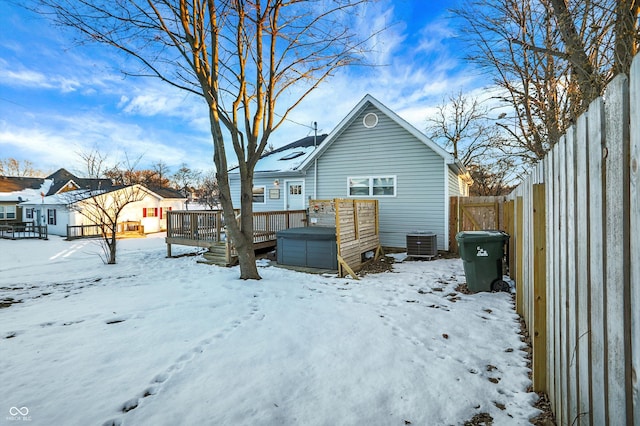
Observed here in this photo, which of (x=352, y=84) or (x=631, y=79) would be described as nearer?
(x=631, y=79)

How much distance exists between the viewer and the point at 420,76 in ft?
34.4

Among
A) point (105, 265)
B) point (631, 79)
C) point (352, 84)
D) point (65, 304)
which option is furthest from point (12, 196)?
point (631, 79)

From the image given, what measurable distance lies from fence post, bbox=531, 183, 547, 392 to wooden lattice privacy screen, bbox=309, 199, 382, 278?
177 inches

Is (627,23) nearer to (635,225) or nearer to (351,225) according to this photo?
(635,225)

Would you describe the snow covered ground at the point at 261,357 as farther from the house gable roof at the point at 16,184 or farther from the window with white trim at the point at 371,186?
the house gable roof at the point at 16,184

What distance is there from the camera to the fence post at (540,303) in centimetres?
244

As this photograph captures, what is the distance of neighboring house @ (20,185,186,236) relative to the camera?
20.0 metres

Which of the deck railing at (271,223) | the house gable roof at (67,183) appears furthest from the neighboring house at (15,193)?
the deck railing at (271,223)

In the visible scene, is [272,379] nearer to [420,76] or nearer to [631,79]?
[631,79]

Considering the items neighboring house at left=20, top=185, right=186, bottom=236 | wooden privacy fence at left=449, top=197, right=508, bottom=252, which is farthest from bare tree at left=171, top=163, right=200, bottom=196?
wooden privacy fence at left=449, top=197, right=508, bottom=252

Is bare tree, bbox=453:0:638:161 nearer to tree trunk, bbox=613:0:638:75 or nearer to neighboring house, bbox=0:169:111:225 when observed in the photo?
tree trunk, bbox=613:0:638:75

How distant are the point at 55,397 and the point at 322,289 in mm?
4220

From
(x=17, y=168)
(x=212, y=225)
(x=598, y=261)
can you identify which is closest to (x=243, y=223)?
(x=212, y=225)

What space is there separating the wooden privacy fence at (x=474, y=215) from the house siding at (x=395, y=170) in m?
0.47
